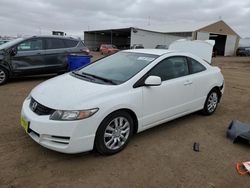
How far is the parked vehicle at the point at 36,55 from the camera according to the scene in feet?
24.3

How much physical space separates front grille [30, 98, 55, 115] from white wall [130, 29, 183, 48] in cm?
3461

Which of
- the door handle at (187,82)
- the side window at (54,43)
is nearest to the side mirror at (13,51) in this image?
the side window at (54,43)

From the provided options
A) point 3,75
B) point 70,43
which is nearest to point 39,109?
point 3,75

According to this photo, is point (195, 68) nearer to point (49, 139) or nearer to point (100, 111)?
point (100, 111)

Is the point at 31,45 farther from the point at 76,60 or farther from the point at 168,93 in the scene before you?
the point at 168,93

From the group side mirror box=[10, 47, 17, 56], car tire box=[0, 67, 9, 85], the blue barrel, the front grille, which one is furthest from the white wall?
the front grille

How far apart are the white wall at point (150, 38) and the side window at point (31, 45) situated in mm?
29690

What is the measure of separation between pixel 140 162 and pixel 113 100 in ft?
3.05

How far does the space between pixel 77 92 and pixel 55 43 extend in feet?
19.5

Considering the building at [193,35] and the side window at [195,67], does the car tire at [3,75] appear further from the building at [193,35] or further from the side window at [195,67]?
the building at [193,35]

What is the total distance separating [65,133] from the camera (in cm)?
278

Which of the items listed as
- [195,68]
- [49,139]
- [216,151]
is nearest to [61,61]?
[195,68]

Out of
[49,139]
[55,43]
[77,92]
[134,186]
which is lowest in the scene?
[134,186]

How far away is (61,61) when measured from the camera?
8477 mm
